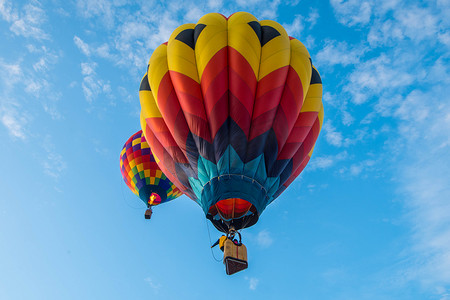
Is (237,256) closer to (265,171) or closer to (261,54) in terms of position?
(265,171)

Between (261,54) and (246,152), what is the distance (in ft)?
6.62

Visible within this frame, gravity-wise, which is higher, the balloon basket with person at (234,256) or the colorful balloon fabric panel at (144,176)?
the colorful balloon fabric panel at (144,176)

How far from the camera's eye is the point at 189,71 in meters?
6.63

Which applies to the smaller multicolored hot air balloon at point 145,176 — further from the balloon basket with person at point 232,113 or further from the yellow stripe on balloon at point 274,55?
the yellow stripe on balloon at point 274,55

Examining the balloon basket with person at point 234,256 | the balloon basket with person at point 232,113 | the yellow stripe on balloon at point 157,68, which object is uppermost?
the yellow stripe on balloon at point 157,68

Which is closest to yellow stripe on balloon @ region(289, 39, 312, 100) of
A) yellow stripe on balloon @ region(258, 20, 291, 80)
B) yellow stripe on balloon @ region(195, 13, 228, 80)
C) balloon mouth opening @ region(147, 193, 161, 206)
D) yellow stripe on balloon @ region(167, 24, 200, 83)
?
yellow stripe on balloon @ region(258, 20, 291, 80)

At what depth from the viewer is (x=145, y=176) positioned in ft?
37.1

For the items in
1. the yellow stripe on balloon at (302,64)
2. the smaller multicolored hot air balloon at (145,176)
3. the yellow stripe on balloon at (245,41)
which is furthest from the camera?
the smaller multicolored hot air balloon at (145,176)

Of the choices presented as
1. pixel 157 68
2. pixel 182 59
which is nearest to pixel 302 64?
pixel 182 59

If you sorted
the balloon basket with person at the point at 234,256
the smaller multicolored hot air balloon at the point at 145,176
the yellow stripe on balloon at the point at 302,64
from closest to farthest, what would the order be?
the balloon basket with person at the point at 234,256 → the yellow stripe on balloon at the point at 302,64 → the smaller multicolored hot air balloon at the point at 145,176

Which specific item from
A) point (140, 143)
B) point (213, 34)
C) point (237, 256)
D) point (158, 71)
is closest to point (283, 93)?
point (213, 34)

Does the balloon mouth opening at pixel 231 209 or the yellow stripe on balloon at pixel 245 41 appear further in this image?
the balloon mouth opening at pixel 231 209

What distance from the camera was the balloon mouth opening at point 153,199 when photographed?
11344 mm

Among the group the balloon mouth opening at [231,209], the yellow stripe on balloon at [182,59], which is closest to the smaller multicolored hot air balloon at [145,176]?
the balloon mouth opening at [231,209]
